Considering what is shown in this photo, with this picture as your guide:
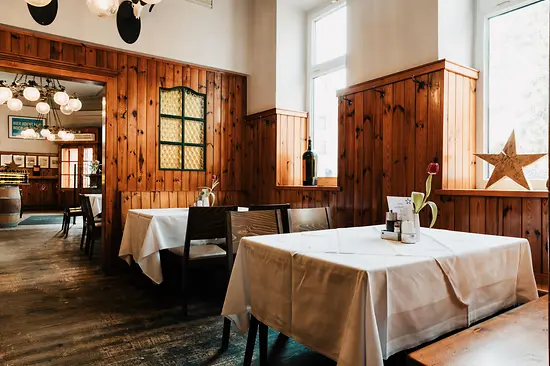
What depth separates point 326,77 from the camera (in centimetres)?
440

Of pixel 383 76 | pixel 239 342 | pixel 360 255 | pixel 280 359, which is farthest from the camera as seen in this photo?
pixel 383 76

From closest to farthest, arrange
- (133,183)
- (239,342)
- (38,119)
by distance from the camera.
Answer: (239,342)
(133,183)
(38,119)

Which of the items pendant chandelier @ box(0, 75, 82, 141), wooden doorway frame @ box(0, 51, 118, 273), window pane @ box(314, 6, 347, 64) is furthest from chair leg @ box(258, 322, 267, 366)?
pendant chandelier @ box(0, 75, 82, 141)

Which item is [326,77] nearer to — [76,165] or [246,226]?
[246,226]

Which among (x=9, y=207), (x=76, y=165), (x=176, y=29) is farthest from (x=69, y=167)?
(x=176, y=29)

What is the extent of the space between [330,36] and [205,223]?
9.45ft

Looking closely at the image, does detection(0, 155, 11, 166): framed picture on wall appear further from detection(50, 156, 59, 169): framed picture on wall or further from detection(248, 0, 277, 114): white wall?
detection(248, 0, 277, 114): white wall

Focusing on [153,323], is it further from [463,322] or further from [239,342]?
[463,322]

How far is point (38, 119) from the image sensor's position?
39.1 ft

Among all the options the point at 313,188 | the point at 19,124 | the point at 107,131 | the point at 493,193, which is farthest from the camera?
the point at 19,124

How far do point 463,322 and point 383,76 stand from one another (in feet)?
7.72

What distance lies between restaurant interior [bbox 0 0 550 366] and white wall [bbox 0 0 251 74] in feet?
0.07

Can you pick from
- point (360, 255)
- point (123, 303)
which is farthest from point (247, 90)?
point (360, 255)

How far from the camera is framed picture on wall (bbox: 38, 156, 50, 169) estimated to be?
40.9 feet
